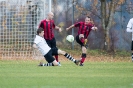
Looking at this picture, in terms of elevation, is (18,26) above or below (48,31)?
below

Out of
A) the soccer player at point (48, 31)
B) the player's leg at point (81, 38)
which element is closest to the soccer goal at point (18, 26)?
the soccer player at point (48, 31)

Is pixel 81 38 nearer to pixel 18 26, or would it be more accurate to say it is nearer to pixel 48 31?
pixel 48 31

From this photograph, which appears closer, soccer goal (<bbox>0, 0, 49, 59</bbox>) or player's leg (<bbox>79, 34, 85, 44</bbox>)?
player's leg (<bbox>79, 34, 85, 44</bbox>)

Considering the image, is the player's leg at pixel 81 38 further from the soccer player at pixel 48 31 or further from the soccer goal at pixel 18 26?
the soccer goal at pixel 18 26

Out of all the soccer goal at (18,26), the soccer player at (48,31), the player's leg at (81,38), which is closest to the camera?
the player's leg at (81,38)

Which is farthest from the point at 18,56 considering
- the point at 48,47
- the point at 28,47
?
the point at 48,47

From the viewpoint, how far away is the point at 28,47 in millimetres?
29375

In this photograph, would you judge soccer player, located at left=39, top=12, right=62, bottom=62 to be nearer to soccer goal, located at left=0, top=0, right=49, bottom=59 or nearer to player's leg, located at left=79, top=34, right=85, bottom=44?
player's leg, located at left=79, top=34, right=85, bottom=44

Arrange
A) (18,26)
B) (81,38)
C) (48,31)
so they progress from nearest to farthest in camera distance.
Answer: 1. (81,38)
2. (48,31)
3. (18,26)

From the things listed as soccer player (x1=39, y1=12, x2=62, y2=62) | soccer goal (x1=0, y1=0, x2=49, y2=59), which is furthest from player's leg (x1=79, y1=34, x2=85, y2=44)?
soccer goal (x1=0, y1=0, x2=49, y2=59)

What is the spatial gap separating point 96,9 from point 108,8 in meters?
0.88

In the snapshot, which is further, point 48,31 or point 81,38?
point 48,31

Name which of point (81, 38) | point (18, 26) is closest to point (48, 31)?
point (81, 38)

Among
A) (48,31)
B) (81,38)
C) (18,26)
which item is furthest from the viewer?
(18,26)
